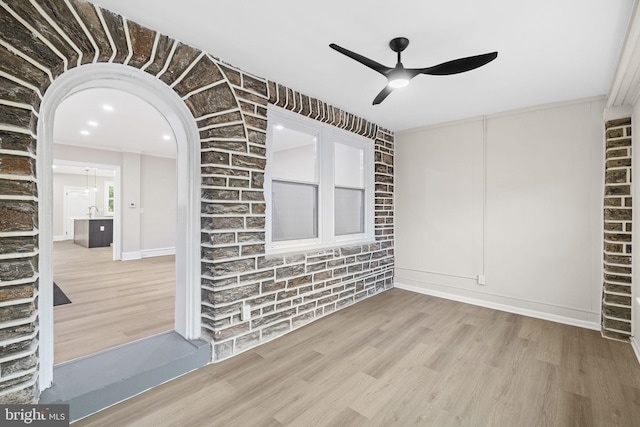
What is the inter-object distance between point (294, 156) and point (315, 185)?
0.44 m

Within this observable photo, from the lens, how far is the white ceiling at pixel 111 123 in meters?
3.62

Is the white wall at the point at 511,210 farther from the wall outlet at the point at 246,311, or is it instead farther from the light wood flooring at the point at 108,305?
the light wood flooring at the point at 108,305

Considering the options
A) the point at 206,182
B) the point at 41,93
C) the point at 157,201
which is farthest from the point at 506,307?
the point at 157,201

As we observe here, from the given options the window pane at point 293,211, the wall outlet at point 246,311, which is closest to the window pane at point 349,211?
the window pane at point 293,211

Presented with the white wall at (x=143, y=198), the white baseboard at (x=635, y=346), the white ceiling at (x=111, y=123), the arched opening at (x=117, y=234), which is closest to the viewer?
the white baseboard at (x=635, y=346)

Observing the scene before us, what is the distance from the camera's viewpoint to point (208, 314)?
2352mm

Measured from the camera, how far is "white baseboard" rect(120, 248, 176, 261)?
6515 mm

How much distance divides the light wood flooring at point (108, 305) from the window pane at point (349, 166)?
8.48 ft

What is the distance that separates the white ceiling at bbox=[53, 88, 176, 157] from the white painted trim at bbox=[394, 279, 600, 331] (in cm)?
386

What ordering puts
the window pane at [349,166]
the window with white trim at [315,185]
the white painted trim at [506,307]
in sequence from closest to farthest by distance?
1. the window with white trim at [315,185]
2. the white painted trim at [506,307]
3. the window pane at [349,166]

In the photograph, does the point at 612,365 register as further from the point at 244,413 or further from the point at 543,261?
the point at 244,413

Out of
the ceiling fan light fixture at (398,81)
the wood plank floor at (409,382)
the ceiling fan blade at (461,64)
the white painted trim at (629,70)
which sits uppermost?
the white painted trim at (629,70)

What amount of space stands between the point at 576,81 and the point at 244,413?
3.85 metres

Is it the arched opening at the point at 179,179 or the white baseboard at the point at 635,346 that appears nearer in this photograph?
the arched opening at the point at 179,179
